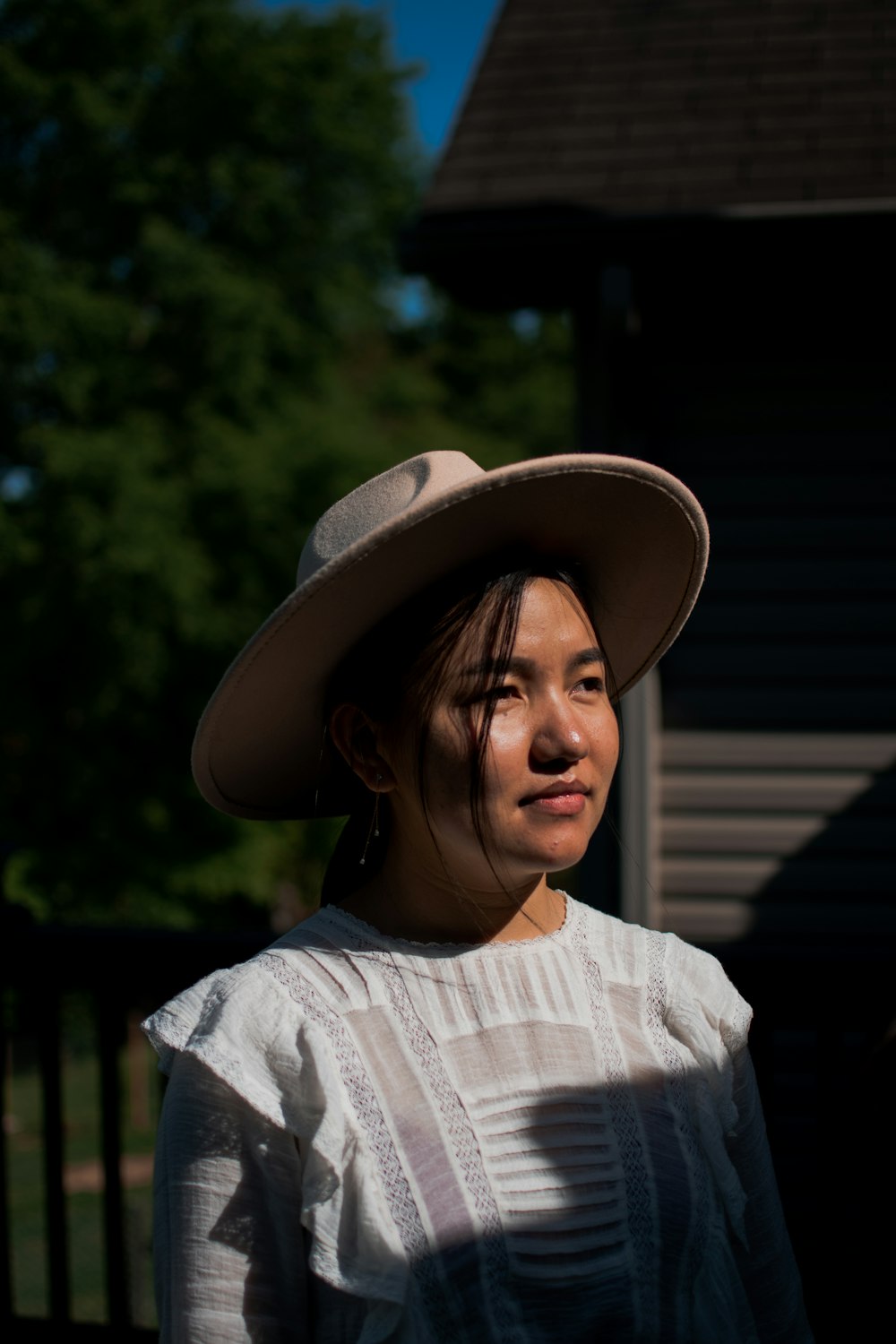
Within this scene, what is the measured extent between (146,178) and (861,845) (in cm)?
1281

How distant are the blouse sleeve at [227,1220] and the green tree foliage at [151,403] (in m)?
11.8

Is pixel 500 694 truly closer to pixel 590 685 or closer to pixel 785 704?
pixel 590 685

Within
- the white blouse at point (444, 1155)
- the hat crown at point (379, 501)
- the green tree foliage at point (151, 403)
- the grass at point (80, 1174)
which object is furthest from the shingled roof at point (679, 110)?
the green tree foliage at point (151, 403)

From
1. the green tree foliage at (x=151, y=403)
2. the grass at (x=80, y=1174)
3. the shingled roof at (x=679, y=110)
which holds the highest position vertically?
the shingled roof at (x=679, y=110)

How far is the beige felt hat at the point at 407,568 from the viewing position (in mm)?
1240

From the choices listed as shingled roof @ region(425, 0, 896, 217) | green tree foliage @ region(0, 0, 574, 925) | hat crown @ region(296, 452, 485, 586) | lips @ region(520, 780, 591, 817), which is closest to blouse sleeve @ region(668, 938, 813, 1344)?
lips @ region(520, 780, 591, 817)

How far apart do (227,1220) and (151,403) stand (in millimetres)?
14160

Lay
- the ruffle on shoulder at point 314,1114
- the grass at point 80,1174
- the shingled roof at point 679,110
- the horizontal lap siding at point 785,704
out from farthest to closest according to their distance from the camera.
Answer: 1. the grass at point 80,1174
2. the horizontal lap siding at point 785,704
3. the shingled roof at point 679,110
4. the ruffle on shoulder at point 314,1114

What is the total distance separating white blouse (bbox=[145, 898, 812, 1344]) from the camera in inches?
45.6

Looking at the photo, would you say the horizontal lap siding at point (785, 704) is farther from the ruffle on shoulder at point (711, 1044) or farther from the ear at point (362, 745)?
the ear at point (362, 745)

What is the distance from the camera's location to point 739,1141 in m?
1.38

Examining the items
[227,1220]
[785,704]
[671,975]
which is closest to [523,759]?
[671,975]

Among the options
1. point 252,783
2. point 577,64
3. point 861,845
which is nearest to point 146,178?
point 577,64

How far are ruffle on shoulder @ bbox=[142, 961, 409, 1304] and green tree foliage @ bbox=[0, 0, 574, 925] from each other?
11777 mm
